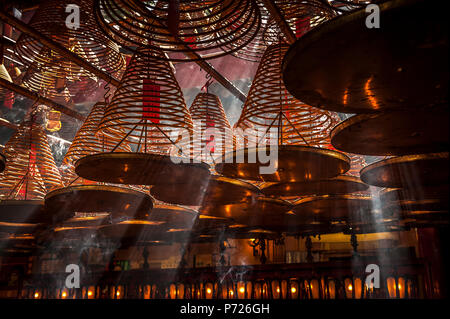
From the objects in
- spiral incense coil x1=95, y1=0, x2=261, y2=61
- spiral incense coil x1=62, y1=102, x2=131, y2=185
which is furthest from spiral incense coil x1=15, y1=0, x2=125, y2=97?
spiral incense coil x1=95, y1=0, x2=261, y2=61

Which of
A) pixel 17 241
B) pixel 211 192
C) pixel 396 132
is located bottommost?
pixel 396 132

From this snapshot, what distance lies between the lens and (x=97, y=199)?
2645 millimetres

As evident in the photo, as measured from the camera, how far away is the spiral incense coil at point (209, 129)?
128 inches

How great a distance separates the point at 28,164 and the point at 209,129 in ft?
4.88

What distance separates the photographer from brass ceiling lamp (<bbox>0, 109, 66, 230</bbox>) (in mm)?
3293

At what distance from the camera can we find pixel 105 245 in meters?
10.2

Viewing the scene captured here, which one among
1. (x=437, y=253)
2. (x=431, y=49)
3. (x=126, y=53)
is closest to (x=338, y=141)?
(x=431, y=49)

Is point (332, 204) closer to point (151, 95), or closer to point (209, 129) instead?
point (209, 129)

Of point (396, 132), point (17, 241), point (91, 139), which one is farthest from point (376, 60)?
point (17, 241)

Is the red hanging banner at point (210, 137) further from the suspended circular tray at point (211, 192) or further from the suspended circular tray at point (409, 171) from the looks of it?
the suspended circular tray at point (409, 171)

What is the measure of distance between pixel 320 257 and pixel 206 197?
794 centimetres

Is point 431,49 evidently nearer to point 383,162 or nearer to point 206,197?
point 383,162

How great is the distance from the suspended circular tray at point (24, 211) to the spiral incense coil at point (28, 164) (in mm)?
239

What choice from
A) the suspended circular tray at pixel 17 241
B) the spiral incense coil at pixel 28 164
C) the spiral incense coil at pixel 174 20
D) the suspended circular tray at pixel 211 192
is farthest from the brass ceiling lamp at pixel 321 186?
the suspended circular tray at pixel 17 241
